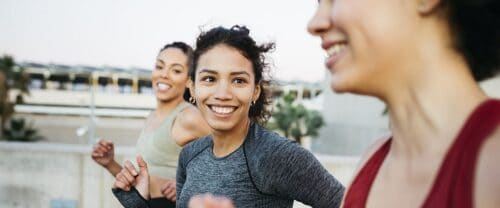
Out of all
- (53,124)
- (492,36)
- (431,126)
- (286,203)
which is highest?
(492,36)

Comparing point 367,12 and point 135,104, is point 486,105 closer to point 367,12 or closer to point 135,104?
point 367,12

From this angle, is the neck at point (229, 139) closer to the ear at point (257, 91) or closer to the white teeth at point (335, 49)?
the ear at point (257, 91)

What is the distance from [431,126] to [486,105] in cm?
11

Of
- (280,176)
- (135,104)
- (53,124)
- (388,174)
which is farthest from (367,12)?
(135,104)

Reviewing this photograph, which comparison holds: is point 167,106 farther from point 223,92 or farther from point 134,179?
point 223,92

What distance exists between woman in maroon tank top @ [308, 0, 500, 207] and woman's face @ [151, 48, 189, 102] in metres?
2.29

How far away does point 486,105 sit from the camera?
861 mm

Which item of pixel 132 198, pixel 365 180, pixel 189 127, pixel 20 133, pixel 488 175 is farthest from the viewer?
pixel 20 133

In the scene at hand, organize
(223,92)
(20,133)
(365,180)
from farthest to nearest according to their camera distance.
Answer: (20,133)
(223,92)
(365,180)

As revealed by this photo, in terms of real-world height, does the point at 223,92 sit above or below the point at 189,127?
above

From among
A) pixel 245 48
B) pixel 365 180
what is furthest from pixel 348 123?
pixel 365 180

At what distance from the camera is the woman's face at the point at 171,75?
3250 millimetres

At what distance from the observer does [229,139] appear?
2080 mm

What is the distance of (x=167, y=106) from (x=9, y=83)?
31366 mm
